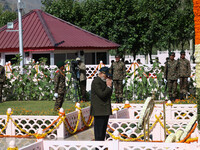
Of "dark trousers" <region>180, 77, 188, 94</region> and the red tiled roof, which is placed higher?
the red tiled roof

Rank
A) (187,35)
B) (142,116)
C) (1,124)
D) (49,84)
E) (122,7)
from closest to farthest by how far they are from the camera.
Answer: (142,116) < (1,124) < (49,84) < (122,7) < (187,35)

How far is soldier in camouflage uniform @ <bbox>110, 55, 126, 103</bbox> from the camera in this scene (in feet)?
50.9

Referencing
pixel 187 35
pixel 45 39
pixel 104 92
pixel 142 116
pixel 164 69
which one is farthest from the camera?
pixel 187 35

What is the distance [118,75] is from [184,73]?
261 centimetres

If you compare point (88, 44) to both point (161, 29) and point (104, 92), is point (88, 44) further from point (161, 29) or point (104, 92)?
point (104, 92)

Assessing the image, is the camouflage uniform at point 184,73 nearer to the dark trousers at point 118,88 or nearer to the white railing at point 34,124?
the dark trousers at point 118,88

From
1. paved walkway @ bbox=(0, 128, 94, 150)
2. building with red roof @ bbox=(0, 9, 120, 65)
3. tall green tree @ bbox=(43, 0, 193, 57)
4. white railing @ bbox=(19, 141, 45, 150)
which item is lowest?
paved walkway @ bbox=(0, 128, 94, 150)

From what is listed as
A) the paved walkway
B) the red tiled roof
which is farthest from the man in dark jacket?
the red tiled roof

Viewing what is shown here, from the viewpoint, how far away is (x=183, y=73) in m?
15.1

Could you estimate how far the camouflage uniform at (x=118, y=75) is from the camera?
15516 millimetres

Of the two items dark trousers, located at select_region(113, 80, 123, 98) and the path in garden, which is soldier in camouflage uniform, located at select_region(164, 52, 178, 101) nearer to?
dark trousers, located at select_region(113, 80, 123, 98)

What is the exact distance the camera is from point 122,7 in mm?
35219

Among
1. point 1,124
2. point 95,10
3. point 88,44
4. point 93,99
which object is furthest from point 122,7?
point 93,99

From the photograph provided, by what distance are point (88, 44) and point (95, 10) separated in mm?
11151
